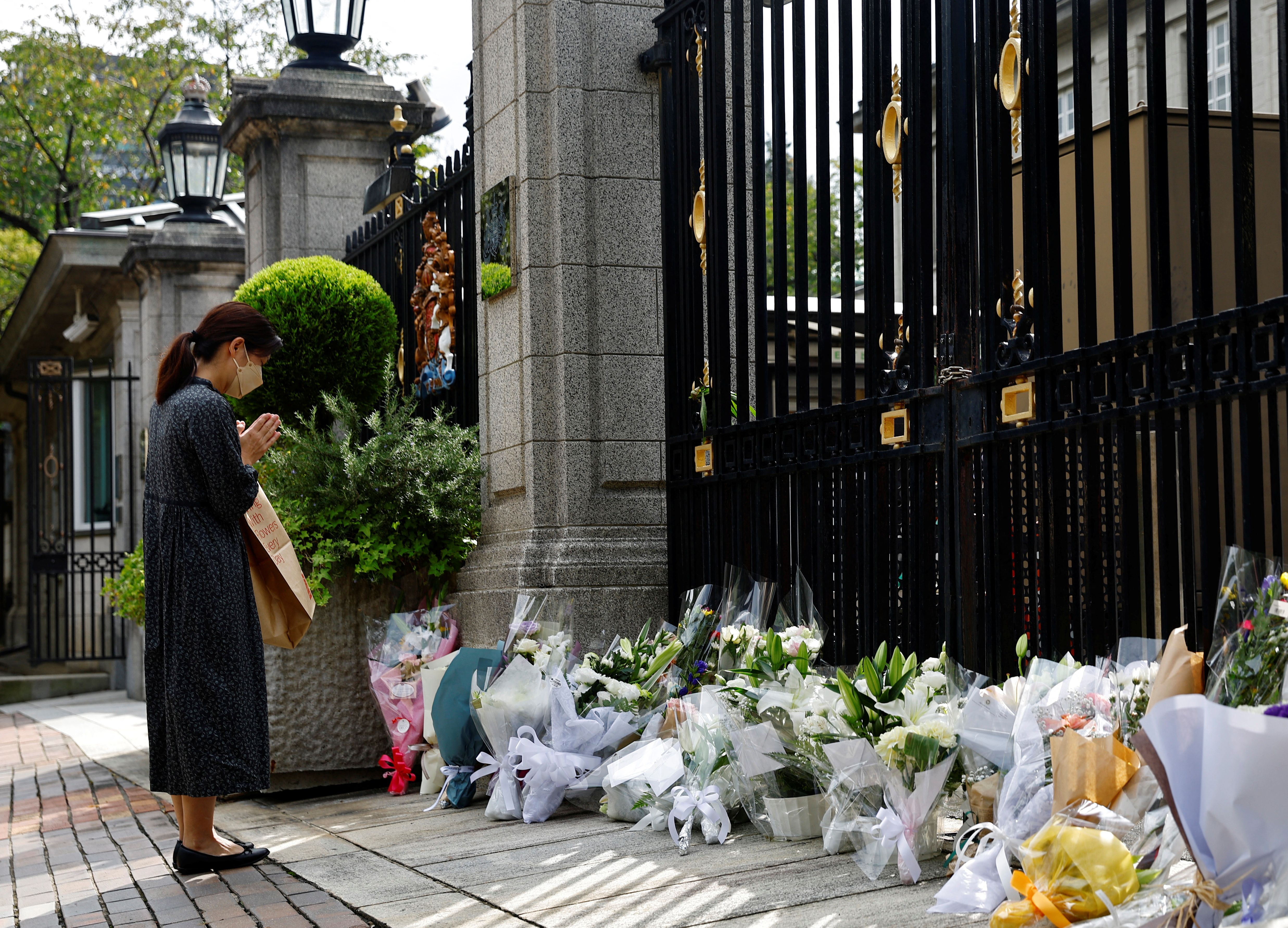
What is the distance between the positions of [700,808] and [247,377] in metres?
2.26

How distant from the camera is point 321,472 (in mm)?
6980

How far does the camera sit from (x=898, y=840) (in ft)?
12.4

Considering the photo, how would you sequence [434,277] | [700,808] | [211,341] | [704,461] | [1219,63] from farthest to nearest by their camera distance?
[1219,63] → [434,277] → [704,461] → [211,341] → [700,808]

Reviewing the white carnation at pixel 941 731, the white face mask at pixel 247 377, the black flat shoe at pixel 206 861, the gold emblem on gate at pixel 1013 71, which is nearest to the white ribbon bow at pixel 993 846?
the white carnation at pixel 941 731

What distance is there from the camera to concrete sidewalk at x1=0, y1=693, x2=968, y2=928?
357 cm

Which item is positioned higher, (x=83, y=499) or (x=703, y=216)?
(x=703, y=216)

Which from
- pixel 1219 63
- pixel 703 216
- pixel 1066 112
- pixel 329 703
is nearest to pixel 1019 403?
pixel 703 216

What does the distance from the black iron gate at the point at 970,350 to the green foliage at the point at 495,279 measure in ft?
2.70

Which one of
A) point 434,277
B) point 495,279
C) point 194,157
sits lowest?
point 495,279

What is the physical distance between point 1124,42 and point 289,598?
11.1 feet

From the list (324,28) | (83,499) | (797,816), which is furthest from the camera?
(83,499)

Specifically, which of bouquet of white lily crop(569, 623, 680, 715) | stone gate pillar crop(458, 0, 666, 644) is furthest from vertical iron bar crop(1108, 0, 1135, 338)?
stone gate pillar crop(458, 0, 666, 644)

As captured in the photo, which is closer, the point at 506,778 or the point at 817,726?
the point at 817,726

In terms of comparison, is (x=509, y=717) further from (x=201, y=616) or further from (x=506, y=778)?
(x=201, y=616)
